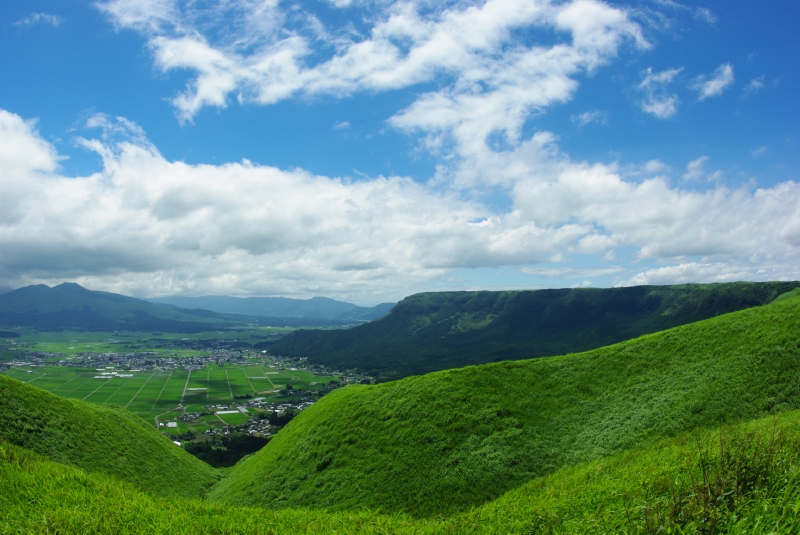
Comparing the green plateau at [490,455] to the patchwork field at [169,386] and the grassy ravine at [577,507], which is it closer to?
the grassy ravine at [577,507]

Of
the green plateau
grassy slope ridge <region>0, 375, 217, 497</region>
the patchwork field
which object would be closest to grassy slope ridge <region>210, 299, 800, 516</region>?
the green plateau

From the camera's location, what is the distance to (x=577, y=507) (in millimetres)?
12375

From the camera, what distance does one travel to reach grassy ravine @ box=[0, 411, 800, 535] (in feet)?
24.1

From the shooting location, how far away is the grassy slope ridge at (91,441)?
1145 inches

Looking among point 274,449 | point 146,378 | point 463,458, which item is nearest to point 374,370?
point 146,378

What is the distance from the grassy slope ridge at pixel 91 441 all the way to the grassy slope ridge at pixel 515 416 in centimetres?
499

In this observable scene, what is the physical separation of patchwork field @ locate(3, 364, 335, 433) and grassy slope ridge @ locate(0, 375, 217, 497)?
55087 mm

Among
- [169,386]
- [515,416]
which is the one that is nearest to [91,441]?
[515,416]

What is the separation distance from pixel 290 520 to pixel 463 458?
44.9 feet

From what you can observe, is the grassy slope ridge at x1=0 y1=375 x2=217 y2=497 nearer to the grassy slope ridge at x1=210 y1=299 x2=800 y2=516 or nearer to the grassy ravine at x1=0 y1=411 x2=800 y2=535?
the grassy slope ridge at x1=210 y1=299 x2=800 y2=516

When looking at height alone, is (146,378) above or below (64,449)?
below

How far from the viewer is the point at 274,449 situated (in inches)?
1524

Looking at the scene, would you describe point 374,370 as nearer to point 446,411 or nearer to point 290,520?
point 446,411

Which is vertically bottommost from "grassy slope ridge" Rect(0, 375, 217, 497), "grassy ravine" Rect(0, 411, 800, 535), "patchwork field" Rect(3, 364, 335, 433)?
"patchwork field" Rect(3, 364, 335, 433)
